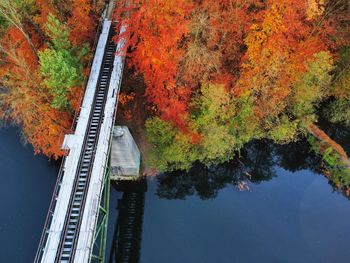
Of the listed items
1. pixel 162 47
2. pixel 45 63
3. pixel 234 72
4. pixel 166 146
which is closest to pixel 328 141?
pixel 234 72

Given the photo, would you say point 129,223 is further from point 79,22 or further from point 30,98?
point 79,22

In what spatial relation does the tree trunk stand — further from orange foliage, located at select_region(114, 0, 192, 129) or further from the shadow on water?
orange foliage, located at select_region(114, 0, 192, 129)

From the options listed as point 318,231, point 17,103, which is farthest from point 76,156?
point 318,231

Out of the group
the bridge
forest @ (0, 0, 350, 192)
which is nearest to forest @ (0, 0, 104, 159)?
forest @ (0, 0, 350, 192)

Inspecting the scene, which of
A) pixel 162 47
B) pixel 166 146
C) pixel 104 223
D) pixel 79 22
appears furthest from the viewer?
pixel 79 22

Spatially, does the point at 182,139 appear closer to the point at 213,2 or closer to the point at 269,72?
the point at 269,72
